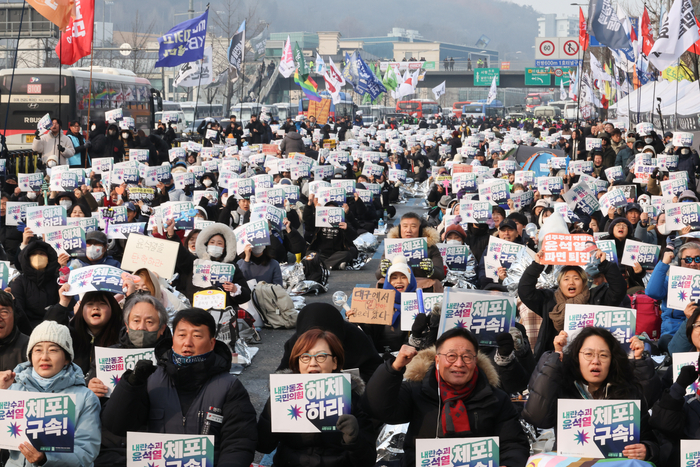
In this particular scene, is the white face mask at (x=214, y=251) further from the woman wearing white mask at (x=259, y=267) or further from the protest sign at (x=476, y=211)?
the protest sign at (x=476, y=211)

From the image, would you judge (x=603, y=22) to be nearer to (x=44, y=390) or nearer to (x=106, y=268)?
(x=106, y=268)

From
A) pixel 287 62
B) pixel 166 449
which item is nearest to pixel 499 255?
pixel 166 449

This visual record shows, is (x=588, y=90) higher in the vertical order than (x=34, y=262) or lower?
higher

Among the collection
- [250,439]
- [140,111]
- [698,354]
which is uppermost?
[140,111]

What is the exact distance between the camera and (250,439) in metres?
4.72

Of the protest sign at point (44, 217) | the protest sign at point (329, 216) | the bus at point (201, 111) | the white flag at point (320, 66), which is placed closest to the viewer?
the protest sign at point (44, 217)

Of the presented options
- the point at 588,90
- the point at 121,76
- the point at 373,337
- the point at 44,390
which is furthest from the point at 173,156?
the point at 588,90

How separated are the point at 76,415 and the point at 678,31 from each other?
1838 cm

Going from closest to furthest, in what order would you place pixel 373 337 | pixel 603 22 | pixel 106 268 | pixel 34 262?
pixel 106 268 < pixel 373 337 < pixel 34 262 < pixel 603 22

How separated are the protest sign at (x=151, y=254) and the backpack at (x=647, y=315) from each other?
13.6 ft

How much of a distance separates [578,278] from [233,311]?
348 cm

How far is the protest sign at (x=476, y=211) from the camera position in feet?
36.6

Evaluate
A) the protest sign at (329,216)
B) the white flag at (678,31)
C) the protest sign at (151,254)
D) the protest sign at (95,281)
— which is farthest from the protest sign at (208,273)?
the white flag at (678,31)

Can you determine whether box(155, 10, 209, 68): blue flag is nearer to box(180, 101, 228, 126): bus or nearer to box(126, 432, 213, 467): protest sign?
box(126, 432, 213, 467): protest sign
